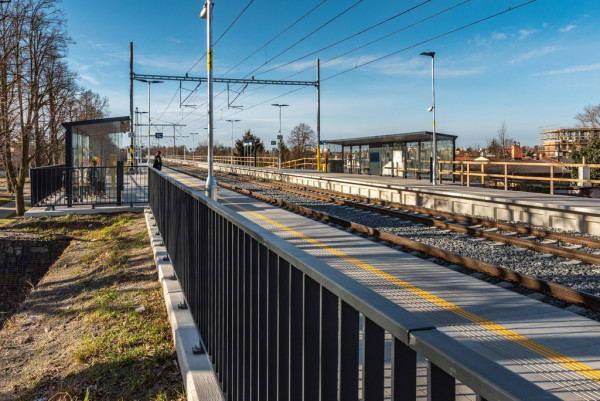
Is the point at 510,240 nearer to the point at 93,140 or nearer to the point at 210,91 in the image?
the point at 210,91

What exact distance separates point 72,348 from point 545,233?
377 inches

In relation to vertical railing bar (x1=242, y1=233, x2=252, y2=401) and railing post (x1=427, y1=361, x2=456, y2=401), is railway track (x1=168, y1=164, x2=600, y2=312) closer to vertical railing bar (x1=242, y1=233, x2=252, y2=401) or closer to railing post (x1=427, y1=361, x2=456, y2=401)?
vertical railing bar (x1=242, y1=233, x2=252, y2=401)

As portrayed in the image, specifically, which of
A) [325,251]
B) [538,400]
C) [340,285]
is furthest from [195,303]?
[325,251]

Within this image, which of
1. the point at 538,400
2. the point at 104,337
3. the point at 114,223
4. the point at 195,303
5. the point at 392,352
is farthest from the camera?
the point at 114,223

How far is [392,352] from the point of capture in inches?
49.1

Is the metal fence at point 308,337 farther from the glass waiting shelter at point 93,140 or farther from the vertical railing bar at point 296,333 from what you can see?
the glass waiting shelter at point 93,140

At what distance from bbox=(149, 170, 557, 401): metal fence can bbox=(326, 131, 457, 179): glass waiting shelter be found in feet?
81.0

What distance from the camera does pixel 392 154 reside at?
32.8m

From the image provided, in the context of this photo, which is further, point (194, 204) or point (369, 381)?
point (194, 204)

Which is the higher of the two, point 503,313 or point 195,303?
point 195,303

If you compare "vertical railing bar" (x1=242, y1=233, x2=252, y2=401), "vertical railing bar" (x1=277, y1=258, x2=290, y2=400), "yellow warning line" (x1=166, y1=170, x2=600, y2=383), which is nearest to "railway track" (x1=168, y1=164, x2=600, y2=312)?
"yellow warning line" (x1=166, y1=170, x2=600, y2=383)

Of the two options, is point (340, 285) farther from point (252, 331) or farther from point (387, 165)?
point (387, 165)

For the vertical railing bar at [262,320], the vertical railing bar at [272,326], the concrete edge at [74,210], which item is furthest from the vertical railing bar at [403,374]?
the concrete edge at [74,210]

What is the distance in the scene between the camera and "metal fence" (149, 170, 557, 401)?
1.10 metres
